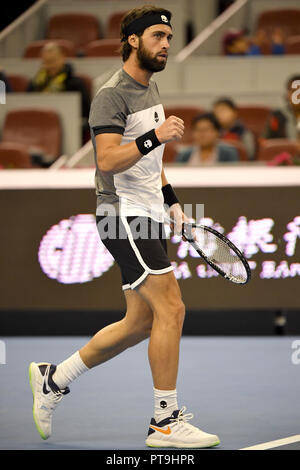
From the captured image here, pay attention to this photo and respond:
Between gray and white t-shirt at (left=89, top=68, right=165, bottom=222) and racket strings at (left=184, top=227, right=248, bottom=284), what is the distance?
225 mm

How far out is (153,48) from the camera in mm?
3699

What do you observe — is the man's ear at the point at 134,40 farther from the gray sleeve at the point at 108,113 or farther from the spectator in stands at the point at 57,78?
the spectator in stands at the point at 57,78

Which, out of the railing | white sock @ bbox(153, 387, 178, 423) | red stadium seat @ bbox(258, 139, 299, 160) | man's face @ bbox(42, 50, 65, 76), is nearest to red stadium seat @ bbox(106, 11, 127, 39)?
the railing

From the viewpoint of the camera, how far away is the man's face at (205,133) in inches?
300

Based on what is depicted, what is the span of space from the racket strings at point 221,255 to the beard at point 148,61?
28.2 inches

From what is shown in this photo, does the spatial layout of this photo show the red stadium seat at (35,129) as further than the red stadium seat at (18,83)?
No

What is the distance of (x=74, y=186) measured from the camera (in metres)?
6.42

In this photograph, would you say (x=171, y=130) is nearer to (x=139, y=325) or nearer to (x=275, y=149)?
(x=139, y=325)

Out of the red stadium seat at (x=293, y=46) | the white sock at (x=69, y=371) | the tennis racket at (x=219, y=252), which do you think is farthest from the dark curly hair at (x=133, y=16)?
the red stadium seat at (x=293, y=46)

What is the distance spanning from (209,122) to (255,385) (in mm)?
3121

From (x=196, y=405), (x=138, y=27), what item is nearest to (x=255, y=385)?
(x=196, y=405)

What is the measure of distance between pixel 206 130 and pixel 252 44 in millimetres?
3638
